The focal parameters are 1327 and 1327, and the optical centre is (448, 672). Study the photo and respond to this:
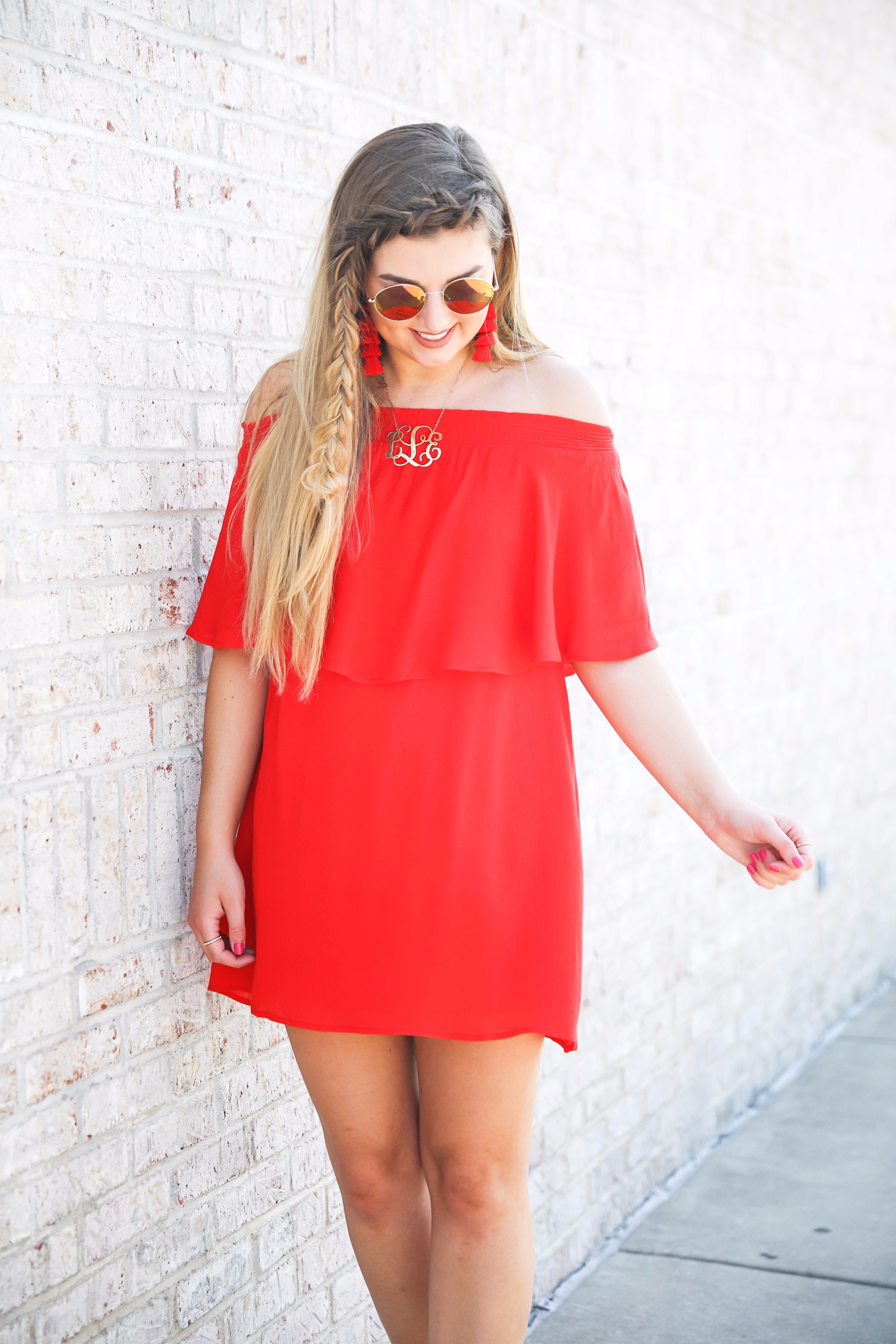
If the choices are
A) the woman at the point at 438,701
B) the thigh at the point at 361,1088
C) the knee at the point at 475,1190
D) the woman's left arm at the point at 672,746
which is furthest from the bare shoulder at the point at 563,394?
the knee at the point at 475,1190

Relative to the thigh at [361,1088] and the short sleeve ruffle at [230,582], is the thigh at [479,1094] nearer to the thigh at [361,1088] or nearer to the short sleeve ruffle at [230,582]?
the thigh at [361,1088]

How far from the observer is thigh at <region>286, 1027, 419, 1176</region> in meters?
1.95

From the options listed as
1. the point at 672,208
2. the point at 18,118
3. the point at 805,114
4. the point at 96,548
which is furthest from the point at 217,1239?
the point at 805,114

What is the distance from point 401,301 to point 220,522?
60 cm

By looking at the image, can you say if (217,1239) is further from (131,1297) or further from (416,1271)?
(416,1271)

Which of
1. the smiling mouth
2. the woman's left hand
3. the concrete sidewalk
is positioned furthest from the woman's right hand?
the concrete sidewalk

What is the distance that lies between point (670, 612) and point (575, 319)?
0.86m

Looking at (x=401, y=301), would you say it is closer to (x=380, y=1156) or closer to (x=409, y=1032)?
(x=409, y=1032)

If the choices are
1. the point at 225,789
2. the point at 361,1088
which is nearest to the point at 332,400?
the point at 225,789

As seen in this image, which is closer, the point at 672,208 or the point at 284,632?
the point at 284,632

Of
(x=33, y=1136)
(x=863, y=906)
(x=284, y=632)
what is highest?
(x=284, y=632)

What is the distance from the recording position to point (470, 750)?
1.85 meters

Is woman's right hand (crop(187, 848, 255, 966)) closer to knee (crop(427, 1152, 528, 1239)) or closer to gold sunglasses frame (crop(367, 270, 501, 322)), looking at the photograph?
knee (crop(427, 1152, 528, 1239))

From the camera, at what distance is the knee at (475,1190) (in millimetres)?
1910
